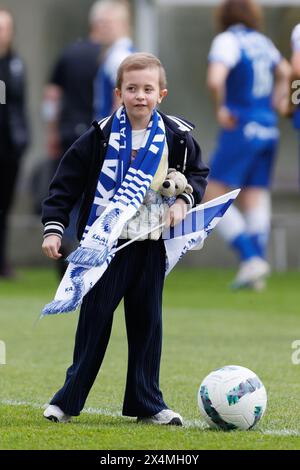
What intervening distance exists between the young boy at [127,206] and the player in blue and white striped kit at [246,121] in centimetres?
629

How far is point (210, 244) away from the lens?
15.7 meters

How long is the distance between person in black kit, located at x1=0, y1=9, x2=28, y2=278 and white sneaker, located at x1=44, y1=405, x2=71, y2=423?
779 centimetres

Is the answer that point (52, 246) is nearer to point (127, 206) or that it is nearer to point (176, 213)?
point (127, 206)

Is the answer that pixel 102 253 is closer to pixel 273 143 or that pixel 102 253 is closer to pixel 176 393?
pixel 176 393

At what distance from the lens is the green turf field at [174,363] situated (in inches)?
209

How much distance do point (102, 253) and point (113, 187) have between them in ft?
1.03

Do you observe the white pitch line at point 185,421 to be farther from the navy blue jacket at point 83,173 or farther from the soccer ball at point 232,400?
the navy blue jacket at point 83,173

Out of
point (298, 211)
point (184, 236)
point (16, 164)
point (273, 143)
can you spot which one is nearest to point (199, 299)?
point (273, 143)

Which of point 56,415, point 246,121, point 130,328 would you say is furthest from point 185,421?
point 246,121

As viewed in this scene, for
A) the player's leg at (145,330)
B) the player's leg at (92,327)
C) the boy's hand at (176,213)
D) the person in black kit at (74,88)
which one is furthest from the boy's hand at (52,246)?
the person in black kit at (74,88)

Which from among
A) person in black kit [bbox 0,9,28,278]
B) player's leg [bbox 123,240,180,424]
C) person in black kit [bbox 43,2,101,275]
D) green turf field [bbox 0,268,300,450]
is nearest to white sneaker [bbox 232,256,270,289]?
green turf field [bbox 0,268,300,450]

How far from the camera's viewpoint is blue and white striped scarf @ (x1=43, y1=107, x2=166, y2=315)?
552cm

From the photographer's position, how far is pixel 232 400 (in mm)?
5570

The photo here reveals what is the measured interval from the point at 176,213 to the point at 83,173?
43 centimetres
